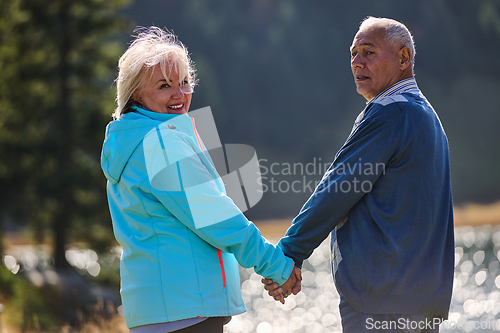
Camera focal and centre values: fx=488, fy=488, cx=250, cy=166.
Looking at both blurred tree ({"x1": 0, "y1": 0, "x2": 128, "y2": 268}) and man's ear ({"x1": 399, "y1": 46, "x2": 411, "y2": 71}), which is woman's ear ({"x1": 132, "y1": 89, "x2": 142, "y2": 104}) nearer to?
man's ear ({"x1": 399, "y1": 46, "x2": 411, "y2": 71})

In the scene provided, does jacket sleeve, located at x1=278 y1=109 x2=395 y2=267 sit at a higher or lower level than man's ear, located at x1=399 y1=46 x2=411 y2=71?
lower

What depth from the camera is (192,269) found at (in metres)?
2.43

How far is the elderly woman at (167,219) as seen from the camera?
7.93 feet

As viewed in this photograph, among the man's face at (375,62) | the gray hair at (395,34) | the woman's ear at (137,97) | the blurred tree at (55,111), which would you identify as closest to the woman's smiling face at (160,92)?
the woman's ear at (137,97)

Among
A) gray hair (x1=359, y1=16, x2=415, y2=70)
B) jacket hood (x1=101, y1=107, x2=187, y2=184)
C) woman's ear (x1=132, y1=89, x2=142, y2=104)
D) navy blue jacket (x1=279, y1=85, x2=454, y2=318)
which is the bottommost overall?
navy blue jacket (x1=279, y1=85, x2=454, y2=318)

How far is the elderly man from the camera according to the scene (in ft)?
8.42

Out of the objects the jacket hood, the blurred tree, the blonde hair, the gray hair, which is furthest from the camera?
the blurred tree

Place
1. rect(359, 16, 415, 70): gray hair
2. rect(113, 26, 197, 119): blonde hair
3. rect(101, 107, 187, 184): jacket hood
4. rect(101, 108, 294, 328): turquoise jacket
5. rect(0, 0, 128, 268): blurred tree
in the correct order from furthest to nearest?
1. rect(0, 0, 128, 268): blurred tree
2. rect(359, 16, 415, 70): gray hair
3. rect(113, 26, 197, 119): blonde hair
4. rect(101, 107, 187, 184): jacket hood
5. rect(101, 108, 294, 328): turquoise jacket

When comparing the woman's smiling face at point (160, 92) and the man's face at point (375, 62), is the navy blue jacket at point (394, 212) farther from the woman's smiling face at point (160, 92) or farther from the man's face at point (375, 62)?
the woman's smiling face at point (160, 92)

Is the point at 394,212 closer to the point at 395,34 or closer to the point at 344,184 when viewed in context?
the point at 344,184

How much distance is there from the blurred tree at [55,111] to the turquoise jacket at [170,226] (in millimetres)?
11428

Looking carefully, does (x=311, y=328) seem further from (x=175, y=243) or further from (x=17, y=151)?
(x=175, y=243)

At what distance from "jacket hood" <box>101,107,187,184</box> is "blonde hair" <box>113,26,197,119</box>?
0.14m

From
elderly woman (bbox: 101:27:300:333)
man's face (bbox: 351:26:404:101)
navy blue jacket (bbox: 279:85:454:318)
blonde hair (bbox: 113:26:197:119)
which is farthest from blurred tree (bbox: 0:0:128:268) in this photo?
navy blue jacket (bbox: 279:85:454:318)
